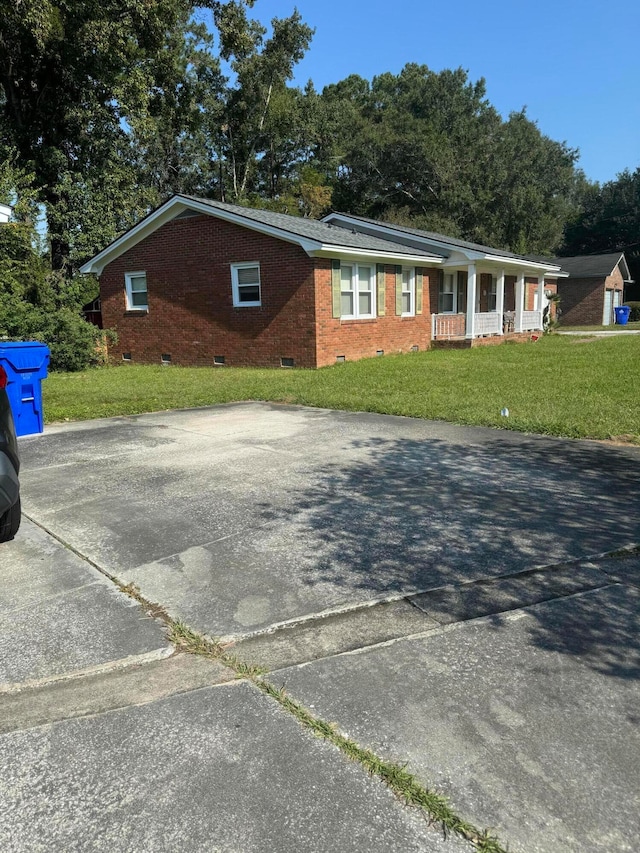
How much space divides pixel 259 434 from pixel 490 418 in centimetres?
327

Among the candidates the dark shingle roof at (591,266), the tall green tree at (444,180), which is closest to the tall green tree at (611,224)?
the tall green tree at (444,180)

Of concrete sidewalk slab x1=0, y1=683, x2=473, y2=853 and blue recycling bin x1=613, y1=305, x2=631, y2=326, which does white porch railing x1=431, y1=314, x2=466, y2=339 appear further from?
blue recycling bin x1=613, y1=305, x2=631, y2=326

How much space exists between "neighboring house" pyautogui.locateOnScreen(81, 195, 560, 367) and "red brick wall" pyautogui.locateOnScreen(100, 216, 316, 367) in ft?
0.10

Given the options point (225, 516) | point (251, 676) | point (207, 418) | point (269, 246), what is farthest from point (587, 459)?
point (269, 246)

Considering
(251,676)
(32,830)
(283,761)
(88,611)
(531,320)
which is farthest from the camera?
(531,320)

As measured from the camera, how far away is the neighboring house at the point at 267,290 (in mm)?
16578

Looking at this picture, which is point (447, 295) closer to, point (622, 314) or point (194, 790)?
point (622, 314)

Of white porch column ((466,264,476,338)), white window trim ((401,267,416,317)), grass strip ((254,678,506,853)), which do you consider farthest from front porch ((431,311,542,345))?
grass strip ((254,678,506,853))

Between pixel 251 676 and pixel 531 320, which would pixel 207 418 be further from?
pixel 531 320

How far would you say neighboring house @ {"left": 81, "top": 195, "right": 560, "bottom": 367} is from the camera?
16578mm

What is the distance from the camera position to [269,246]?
55.4 ft

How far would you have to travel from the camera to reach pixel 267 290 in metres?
17.1

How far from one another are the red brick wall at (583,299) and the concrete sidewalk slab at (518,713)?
4047 centimetres

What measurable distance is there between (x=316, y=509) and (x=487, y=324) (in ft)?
63.1
